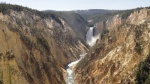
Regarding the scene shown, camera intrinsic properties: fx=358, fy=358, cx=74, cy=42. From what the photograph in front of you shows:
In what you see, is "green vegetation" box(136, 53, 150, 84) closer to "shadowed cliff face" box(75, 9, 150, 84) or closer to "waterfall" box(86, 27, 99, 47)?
"shadowed cliff face" box(75, 9, 150, 84)

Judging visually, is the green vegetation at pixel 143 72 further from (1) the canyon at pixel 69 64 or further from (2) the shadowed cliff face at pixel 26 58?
(2) the shadowed cliff face at pixel 26 58

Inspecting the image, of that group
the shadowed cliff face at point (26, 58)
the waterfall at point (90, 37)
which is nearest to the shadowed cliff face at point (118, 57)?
the shadowed cliff face at point (26, 58)

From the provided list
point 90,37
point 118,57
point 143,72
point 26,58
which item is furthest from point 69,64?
point 90,37

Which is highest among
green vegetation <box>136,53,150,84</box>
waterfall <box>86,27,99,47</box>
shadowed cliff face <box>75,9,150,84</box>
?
waterfall <box>86,27,99,47</box>

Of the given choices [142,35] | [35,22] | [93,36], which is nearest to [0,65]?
[142,35]

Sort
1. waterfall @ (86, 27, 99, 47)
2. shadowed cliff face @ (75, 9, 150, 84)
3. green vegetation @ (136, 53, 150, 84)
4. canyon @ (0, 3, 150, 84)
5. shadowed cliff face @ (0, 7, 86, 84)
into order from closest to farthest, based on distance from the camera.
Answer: green vegetation @ (136, 53, 150, 84) → shadowed cliff face @ (0, 7, 86, 84) → canyon @ (0, 3, 150, 84) → shadowed cliff face @ (75, 9, 150, 84) → waterfall @ (86, 27, 99, 47)

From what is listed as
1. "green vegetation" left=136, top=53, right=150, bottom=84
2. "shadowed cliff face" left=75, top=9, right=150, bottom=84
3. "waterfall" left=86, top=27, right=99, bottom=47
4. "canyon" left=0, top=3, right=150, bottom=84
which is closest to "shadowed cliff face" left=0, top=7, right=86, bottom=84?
"canyon" left=0, top=3, right=150, bottom=84

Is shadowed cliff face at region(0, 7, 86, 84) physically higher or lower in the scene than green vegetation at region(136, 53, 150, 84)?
higher

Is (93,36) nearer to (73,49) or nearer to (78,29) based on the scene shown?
(78,29)
